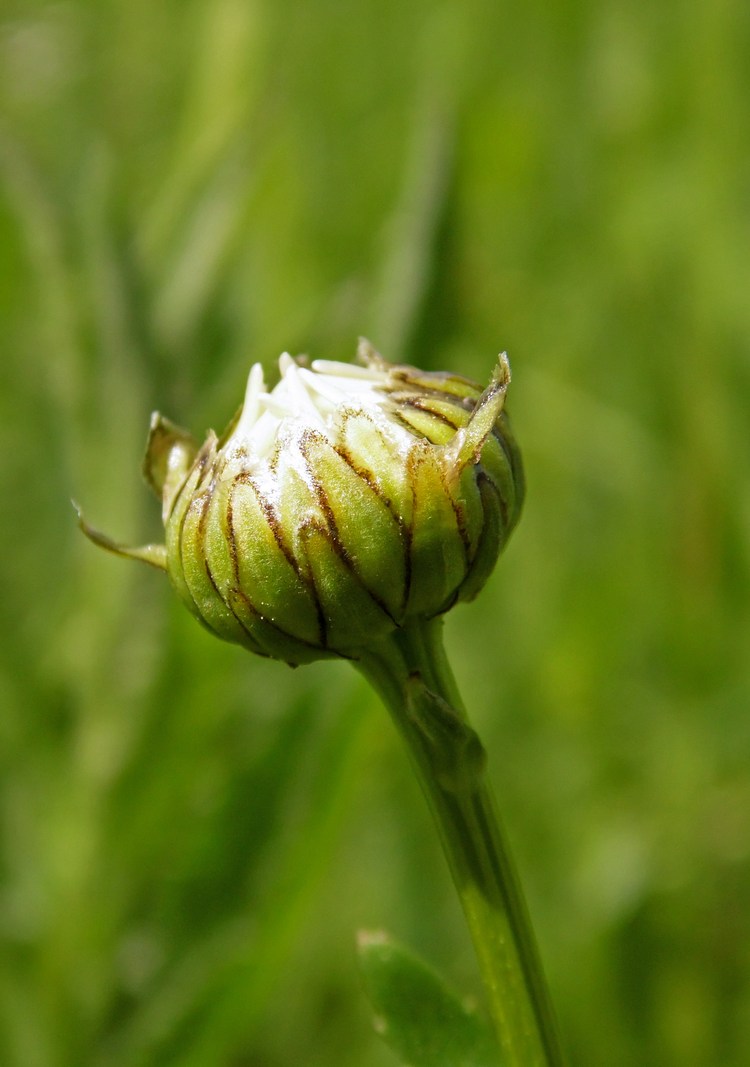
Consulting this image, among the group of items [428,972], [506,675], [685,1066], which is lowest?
[685,1066]

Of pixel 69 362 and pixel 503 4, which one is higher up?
pixel 503 4

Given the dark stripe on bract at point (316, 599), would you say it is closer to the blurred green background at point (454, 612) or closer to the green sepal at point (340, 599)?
the green sepal at point (340, 599)

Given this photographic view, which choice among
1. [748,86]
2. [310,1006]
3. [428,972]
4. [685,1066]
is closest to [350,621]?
[428,972]

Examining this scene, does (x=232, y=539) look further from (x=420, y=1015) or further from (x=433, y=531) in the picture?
(x=420, y=1015)

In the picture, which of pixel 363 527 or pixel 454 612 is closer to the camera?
pixel 363 527

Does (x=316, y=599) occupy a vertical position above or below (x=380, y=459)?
below

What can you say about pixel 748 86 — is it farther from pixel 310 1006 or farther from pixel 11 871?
pixel 11 871

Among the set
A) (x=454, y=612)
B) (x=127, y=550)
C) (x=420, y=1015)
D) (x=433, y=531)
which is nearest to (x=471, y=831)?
(x=420, y=1015)

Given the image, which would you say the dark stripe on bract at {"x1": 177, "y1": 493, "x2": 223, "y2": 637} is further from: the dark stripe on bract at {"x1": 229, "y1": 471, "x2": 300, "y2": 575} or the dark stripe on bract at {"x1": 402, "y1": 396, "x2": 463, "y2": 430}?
the dark stripe on bract at {"x1": 402, "y1": 396, "x2": 463, "y2": 430}
